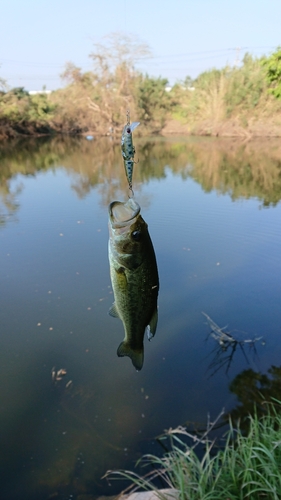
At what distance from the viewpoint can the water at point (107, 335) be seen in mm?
3791

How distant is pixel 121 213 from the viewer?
1.44 meters

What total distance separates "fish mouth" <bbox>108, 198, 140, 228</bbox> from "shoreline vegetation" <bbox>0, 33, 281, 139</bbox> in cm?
2995

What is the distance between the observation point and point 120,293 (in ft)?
5.25

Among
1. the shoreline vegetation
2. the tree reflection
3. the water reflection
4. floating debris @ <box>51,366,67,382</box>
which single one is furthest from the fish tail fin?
the shoreline vegetation

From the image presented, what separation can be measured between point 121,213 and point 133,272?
27 centimetres

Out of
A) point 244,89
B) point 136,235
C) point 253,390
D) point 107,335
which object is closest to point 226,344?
point 253,390

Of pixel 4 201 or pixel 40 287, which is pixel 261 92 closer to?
pixel 4 201

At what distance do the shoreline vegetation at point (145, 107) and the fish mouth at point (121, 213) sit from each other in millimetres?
29948

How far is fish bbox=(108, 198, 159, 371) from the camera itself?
1428mm

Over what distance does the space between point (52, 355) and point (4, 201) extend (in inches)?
368

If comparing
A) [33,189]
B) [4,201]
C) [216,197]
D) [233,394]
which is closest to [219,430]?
[233,394]

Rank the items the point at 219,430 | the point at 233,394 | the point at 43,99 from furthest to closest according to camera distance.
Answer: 1. the point at 43,99
2. the point at 233,394
3. the point at 219,430

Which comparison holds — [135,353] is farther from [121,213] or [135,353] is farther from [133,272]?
[121,213]

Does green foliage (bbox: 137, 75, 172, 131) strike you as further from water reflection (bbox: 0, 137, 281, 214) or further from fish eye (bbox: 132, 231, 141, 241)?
fish eye (bbox: 132, 231, 141, 241)
